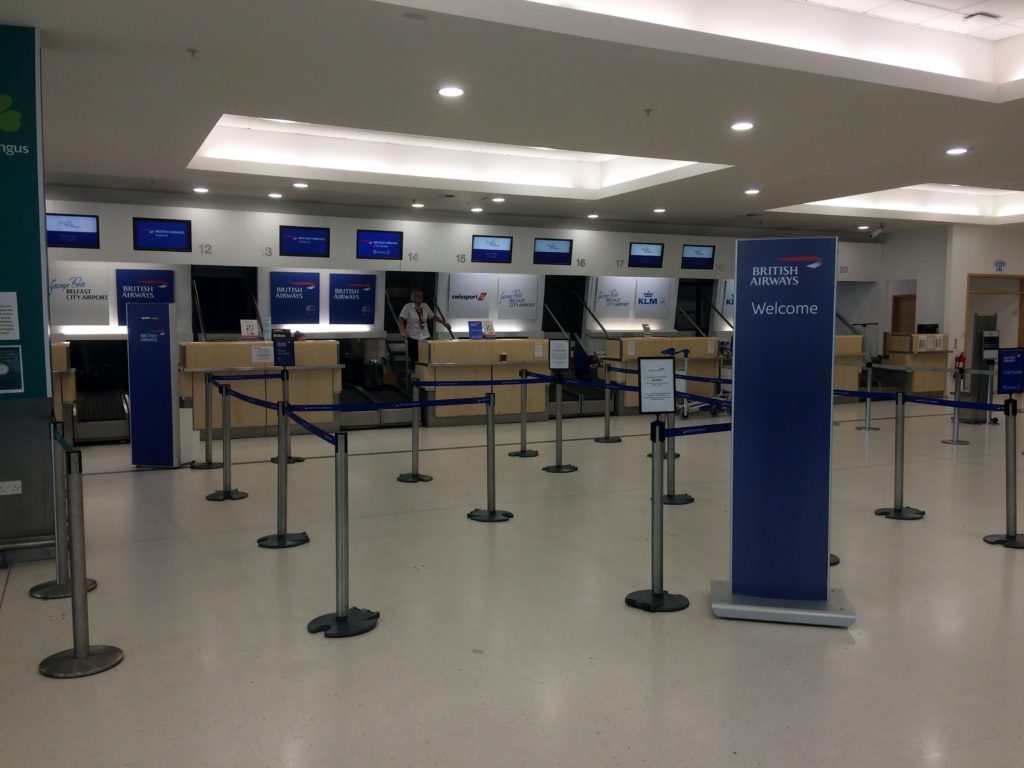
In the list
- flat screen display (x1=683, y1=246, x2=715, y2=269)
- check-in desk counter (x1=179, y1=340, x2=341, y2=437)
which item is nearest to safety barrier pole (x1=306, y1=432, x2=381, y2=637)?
check-in desk counter (x1=179, y1=340, x2=341, y2=437)

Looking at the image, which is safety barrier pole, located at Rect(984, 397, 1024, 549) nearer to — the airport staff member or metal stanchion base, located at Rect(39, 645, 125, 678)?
metal stanchion base, located at Rect(39, 645, 125, 678)

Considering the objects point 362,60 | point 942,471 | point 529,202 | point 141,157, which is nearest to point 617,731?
point 362,60

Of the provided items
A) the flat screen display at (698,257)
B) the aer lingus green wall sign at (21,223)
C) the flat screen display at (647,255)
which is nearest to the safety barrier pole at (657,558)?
the aer lingus green wall sign at (21,223)

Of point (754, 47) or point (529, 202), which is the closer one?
point (754, 47)

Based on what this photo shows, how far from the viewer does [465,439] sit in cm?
1038

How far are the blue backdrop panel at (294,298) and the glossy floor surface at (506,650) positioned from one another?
5.58 metres

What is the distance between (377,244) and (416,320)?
1335mm

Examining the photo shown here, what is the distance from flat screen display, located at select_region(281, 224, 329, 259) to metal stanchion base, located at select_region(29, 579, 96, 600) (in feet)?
23.9

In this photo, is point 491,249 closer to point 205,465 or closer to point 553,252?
point 553,252

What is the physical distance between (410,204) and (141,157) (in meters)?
4.06

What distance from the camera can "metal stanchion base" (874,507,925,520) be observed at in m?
6.26

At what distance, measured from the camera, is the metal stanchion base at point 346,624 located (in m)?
3.99

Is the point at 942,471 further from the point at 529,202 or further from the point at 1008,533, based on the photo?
the point at 529,202

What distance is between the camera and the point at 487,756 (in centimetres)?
291
